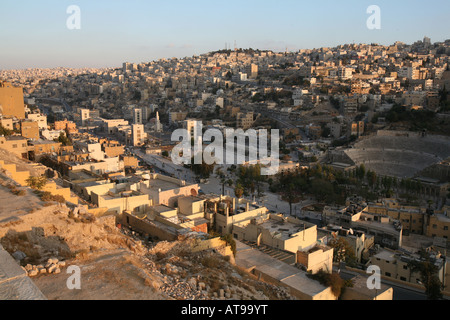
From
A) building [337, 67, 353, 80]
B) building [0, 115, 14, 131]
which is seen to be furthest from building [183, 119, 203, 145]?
building [337, 67, 353, 80]

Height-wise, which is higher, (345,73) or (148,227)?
(345,73)

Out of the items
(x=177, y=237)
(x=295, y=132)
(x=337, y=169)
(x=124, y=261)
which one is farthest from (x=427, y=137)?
(x=124, y=261)

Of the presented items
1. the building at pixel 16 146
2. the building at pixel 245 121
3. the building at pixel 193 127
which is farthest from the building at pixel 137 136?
the building at pixel 16 146

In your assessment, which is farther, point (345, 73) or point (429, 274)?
point (345, 73)

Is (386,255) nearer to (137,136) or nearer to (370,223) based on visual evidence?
(370,223)

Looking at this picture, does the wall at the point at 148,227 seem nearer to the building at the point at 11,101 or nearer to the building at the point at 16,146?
the building at the point at 16,146

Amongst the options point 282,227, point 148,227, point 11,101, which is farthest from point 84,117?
point 148,227

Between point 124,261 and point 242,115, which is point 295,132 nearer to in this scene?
point 242,115

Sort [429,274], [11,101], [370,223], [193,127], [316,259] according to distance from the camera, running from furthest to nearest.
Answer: [193,127], [11,101], [370,223], [429,274], [316,259]

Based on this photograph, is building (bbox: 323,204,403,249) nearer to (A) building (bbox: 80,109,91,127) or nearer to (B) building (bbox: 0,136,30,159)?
(B) building (bbox: 0,136,30,159)
